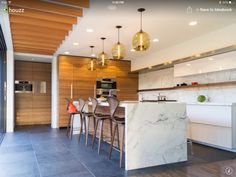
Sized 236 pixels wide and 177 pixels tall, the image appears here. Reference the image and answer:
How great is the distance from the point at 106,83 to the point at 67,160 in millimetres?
4327

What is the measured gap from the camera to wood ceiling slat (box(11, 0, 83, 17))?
10.3 feet

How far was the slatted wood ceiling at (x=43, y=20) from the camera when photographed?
124 inches

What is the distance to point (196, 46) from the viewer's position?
475 cm

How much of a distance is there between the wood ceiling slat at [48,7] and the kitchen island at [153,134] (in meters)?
1.87

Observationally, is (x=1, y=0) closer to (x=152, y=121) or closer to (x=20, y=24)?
(x=20, y=24)

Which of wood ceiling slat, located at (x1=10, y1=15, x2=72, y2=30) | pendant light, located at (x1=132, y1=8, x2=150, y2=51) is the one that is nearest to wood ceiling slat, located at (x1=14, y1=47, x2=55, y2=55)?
wood ceiling slat, located at (x1=10, y1=15, x2=72, y2=30)

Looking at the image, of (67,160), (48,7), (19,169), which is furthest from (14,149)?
(48,7)

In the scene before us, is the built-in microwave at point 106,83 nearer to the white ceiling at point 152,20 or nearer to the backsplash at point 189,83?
the backsplash at point 189,83

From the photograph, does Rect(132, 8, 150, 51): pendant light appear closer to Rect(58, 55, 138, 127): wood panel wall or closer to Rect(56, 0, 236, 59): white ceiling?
Rect(56, 0, 236, 59): white ceiling

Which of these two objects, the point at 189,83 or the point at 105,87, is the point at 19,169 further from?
the point at 105,87

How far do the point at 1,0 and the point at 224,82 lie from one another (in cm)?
453

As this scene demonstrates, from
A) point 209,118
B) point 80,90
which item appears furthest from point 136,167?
point 80,90

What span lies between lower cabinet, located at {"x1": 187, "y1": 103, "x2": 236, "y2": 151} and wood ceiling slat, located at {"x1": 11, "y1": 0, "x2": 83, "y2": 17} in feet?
10.6

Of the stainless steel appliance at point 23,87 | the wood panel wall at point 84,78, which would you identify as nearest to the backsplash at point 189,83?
the wood panel wall at point 84,78
